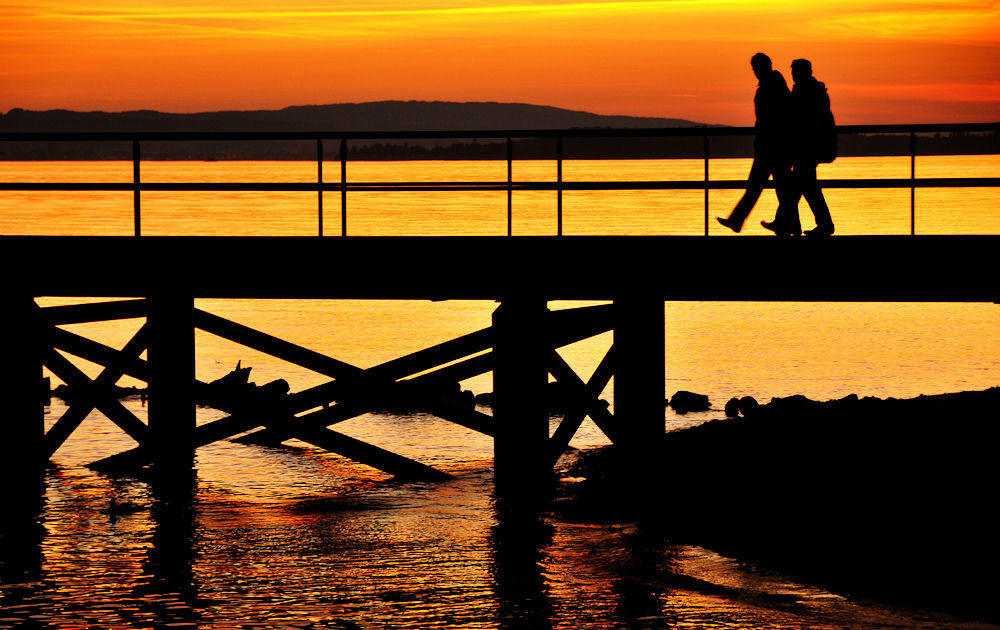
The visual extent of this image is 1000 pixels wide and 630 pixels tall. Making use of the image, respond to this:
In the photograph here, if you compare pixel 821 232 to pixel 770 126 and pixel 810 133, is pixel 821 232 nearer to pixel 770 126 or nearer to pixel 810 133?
pixel 810 133

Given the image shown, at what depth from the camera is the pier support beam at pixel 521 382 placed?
14227mm

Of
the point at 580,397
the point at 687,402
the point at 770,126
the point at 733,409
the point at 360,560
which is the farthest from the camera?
the point at 687,402

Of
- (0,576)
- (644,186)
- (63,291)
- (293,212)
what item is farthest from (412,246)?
(293,212)

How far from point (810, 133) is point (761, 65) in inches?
32.0

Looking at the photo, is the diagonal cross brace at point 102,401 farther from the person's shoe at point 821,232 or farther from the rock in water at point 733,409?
the rock in water at point 733,409

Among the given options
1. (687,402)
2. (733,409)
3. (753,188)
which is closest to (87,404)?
(753,188)

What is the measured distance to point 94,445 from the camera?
20.0 meters

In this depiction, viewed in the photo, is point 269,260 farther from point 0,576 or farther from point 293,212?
point 293,212

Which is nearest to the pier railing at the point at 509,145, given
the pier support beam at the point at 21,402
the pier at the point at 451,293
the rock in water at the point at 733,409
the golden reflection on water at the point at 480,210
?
the pier at the point at 451,293

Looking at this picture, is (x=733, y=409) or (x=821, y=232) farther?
(x=733, y=409)

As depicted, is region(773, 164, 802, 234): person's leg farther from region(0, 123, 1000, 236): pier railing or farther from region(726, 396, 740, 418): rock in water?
region(726, 396, 740, 418): rock in water

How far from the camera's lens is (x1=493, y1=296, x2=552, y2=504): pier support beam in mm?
14227

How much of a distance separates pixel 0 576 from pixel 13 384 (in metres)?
3.78

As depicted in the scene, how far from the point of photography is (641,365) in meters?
14.4
